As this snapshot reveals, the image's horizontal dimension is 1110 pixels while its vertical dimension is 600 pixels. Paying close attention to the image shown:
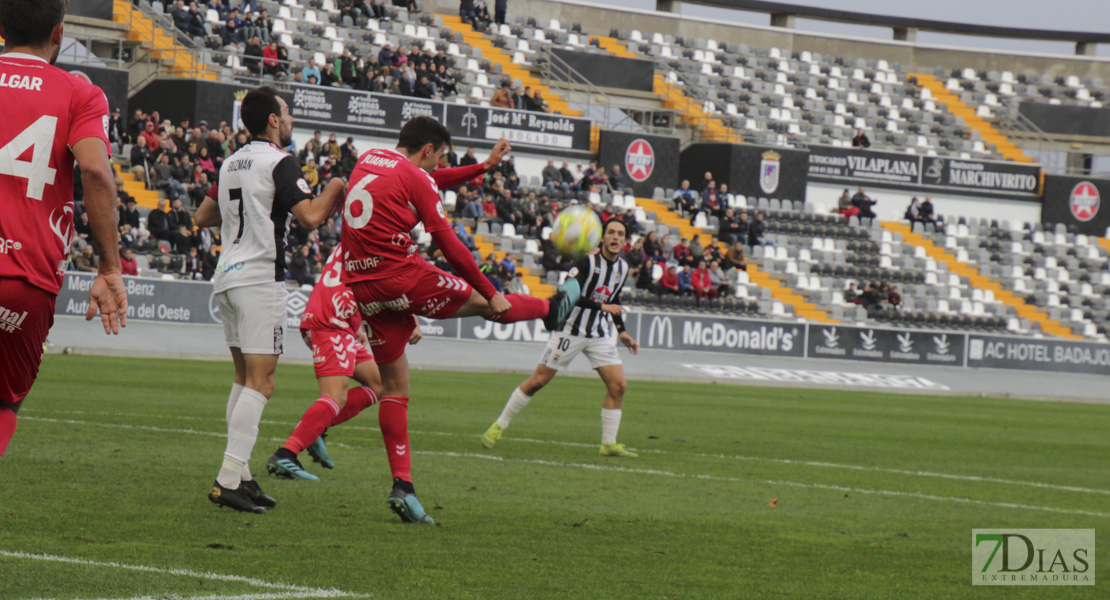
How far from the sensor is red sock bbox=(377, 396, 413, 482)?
722 cm

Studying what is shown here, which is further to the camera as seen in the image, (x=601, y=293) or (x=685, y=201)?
(x=685, y=201)

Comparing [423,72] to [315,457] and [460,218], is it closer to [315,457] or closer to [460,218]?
[460,218]

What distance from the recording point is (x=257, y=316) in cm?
711

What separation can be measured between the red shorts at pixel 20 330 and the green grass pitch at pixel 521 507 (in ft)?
3.17

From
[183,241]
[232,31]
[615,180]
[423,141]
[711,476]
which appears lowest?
[711,476]

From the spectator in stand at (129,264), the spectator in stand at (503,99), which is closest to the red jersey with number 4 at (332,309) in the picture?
the spectator in stand at (129,264)

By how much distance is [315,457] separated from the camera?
915 centimetres

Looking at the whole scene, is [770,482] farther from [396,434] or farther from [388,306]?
[388,306]

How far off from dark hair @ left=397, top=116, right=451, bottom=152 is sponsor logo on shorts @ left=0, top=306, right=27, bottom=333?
3.17 m

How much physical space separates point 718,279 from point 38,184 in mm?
29524

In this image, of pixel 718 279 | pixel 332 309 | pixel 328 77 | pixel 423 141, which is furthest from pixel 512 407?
pixel 328 77

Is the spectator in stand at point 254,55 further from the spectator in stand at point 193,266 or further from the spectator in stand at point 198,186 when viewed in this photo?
the spectator in stand at point 193,266

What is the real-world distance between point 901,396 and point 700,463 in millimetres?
15337

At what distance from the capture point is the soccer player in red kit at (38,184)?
172 inches
